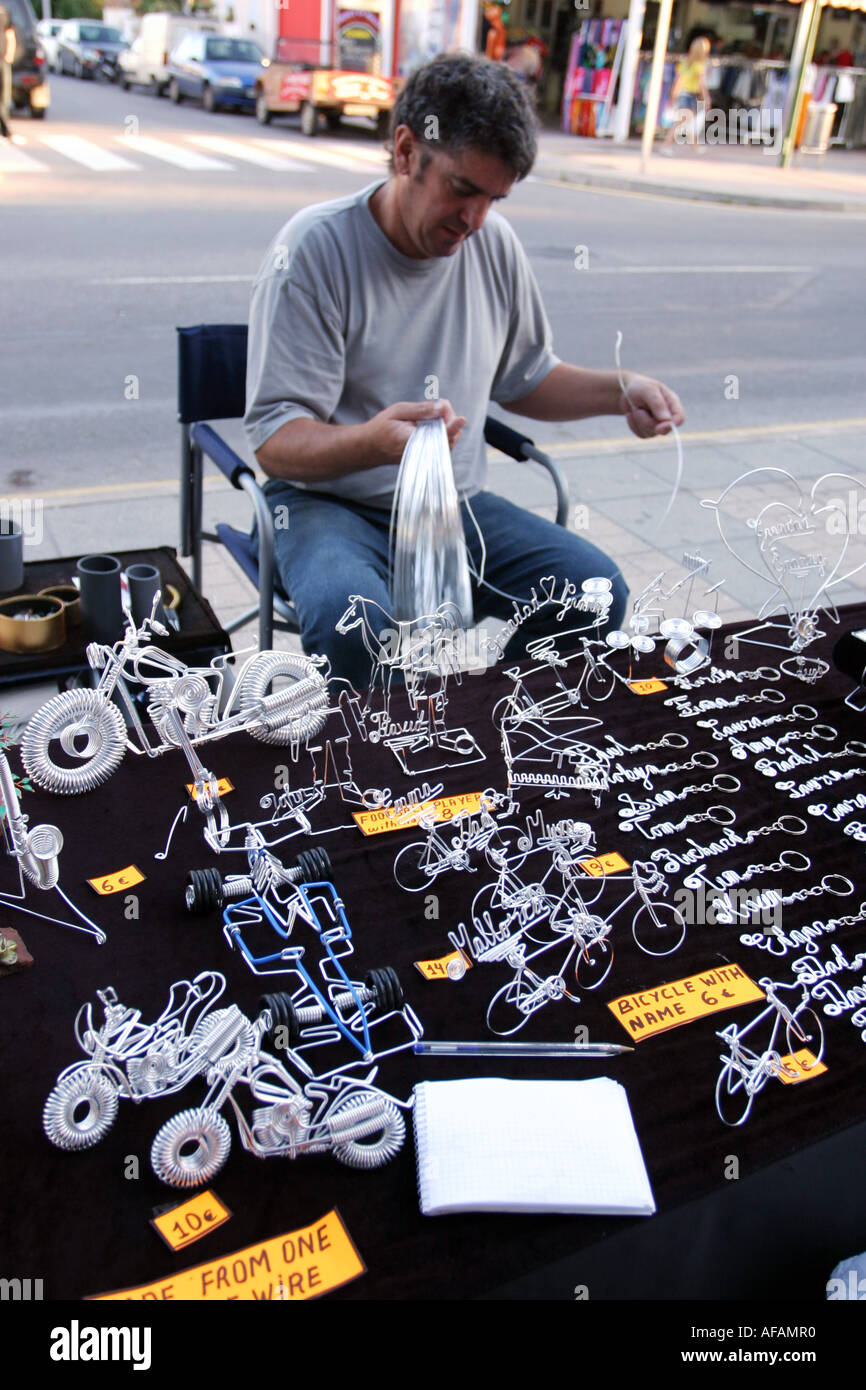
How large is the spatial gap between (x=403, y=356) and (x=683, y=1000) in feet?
5.86

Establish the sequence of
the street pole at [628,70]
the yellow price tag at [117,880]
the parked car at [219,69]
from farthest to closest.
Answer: the parked car at [219,69], the street pole at [628,70], the yellow price tag at [117,880]

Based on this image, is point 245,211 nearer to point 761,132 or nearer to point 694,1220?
point 694,1220

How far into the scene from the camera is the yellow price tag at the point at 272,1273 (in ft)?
3.22

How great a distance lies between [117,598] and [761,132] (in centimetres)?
2267

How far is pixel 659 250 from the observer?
962 cm

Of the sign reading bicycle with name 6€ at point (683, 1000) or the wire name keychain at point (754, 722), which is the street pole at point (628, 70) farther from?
the sign reading bicycle with name 6€ at point (683, 1000)

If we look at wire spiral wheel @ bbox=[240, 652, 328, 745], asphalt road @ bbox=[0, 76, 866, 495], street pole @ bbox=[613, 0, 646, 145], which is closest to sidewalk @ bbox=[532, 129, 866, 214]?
street pole @ bbox=[613, 0, 646, 145]

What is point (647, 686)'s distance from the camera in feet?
6.66

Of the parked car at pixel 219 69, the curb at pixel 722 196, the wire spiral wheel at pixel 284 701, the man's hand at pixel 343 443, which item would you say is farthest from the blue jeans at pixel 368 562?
the parked car at pixel 219 69

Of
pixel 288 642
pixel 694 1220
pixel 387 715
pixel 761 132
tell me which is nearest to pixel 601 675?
pixel 387 715

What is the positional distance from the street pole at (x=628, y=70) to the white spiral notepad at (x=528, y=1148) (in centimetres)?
1675

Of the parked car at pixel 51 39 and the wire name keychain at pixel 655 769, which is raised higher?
the parked car at pixel 51 39

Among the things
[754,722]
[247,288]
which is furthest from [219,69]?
[754,722]

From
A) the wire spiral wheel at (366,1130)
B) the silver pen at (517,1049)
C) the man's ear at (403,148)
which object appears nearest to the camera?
the wire spiral wheel at (366,1130)
